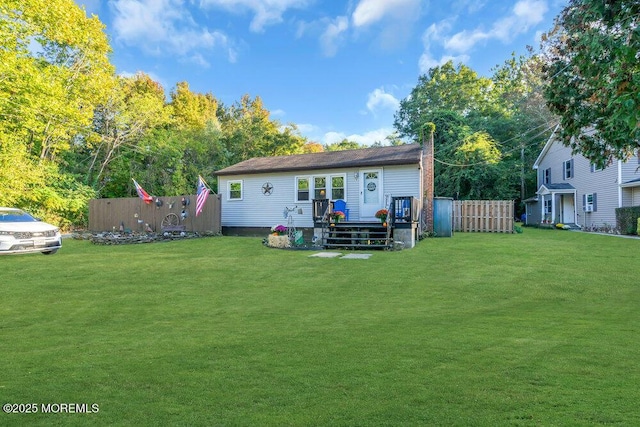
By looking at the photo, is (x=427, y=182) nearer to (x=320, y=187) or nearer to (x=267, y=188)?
(x=320, y=187)

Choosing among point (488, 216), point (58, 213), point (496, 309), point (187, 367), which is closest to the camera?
point (187, 367)

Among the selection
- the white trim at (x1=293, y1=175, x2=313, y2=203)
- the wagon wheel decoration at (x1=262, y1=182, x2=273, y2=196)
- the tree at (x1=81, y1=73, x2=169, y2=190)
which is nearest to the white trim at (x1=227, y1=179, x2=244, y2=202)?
the wagon wheel decoration at (x1=262, y1=182, x2=273, y2=196)

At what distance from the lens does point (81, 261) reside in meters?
10.2

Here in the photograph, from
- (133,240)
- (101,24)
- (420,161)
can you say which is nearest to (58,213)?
(133,240)

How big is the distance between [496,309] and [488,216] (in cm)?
1473

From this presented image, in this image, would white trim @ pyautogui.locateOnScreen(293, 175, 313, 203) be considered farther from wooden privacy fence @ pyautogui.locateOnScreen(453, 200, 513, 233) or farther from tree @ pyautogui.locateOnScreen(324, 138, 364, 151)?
tree @ pyautogui.locateOnScreen(324, 138, 364, 151)

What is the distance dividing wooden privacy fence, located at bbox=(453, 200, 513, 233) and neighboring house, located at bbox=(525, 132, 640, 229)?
3852mm

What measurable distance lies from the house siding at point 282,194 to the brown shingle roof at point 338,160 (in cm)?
32

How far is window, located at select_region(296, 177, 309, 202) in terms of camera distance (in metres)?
17.0

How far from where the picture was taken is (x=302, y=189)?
17.1m

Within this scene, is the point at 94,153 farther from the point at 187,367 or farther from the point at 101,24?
the point at 187,367

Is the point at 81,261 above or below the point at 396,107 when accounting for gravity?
below

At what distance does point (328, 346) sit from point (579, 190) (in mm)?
25092

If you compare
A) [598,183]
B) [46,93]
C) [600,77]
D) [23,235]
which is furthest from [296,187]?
[598,183]
